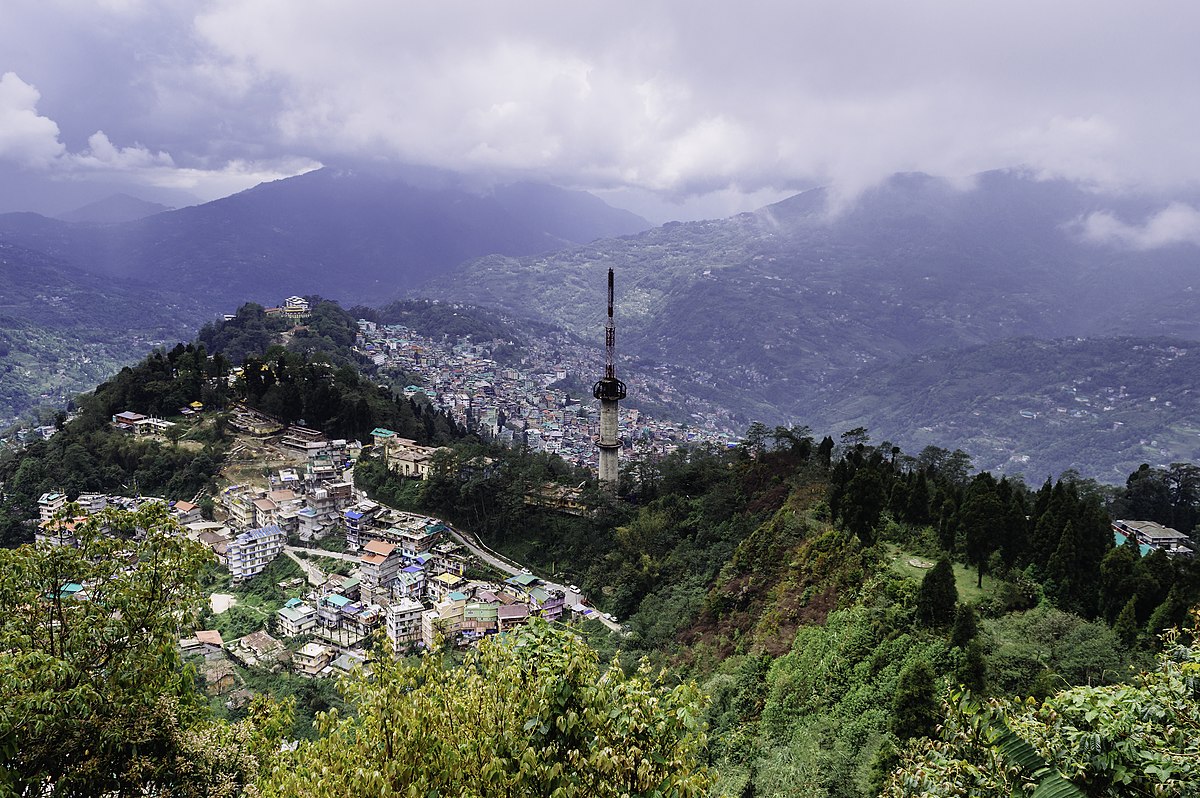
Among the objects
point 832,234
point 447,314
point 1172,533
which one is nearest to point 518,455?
point 1172,533

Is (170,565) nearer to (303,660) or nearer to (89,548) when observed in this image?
(89,548)

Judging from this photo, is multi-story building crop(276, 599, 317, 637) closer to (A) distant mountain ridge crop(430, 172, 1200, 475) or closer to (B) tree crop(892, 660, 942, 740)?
(B) tree crop(892, 660, 942, 740)

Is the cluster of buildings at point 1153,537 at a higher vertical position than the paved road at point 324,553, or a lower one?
higher

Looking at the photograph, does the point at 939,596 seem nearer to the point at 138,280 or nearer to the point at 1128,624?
the point at 1128,624

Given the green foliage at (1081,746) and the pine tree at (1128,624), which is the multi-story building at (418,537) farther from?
the green foliage at (1081,746)

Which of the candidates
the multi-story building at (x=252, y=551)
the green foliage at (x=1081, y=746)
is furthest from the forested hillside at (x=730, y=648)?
the multi-story building at (x=252, y=551)

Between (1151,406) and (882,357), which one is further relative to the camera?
(882,357)

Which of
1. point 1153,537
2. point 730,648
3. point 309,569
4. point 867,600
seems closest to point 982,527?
point 867,600
